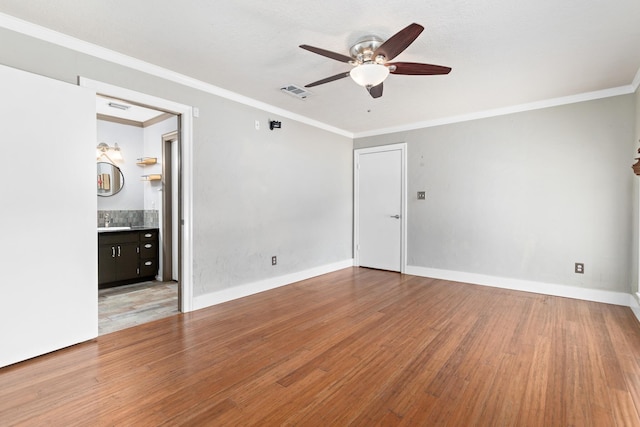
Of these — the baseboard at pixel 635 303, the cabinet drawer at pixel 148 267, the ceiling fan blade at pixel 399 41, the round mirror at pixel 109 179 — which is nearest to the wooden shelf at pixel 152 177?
the round mirror at pixel 109 179

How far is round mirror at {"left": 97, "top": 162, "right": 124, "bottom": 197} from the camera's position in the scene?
16.7 feet

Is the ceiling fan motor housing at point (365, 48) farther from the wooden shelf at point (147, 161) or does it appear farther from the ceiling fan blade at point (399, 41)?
the wooden shelf at point (147, 161)

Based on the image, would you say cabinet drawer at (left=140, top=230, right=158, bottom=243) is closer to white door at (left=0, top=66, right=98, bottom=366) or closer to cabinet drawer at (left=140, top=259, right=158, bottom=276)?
cabinet drawer at (left=140, top=259, right=158, bottom=276)

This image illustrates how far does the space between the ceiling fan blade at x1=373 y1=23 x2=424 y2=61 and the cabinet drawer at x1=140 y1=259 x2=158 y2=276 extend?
448 centimetres

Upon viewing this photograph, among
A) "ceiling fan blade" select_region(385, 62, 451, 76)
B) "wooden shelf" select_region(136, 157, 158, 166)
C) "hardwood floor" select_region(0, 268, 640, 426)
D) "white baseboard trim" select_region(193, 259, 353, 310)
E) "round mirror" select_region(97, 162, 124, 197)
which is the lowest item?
"hardwood floor" select_region(0, 268, 640, 426)

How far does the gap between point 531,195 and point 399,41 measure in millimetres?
3293

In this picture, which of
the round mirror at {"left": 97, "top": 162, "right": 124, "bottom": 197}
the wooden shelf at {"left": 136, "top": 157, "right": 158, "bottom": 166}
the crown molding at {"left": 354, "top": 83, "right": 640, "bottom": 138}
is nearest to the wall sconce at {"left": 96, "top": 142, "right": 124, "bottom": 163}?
the round mirror at {"left": 97, "top": 162, "right": 124, "bottom": 197}

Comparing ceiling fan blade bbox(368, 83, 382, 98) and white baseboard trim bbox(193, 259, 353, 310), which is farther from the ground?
ceiling fan blade bbox(368, 83, 382, 98)

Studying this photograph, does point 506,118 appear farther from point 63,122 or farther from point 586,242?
point 63,122

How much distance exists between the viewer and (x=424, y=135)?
202 inches

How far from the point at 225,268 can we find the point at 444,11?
334cm

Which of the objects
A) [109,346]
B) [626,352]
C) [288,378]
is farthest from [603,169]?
[109,346]

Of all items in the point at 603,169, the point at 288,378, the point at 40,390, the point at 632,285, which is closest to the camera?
the point at 40,390

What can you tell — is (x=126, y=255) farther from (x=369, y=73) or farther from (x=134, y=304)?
(x=369, y=73)
